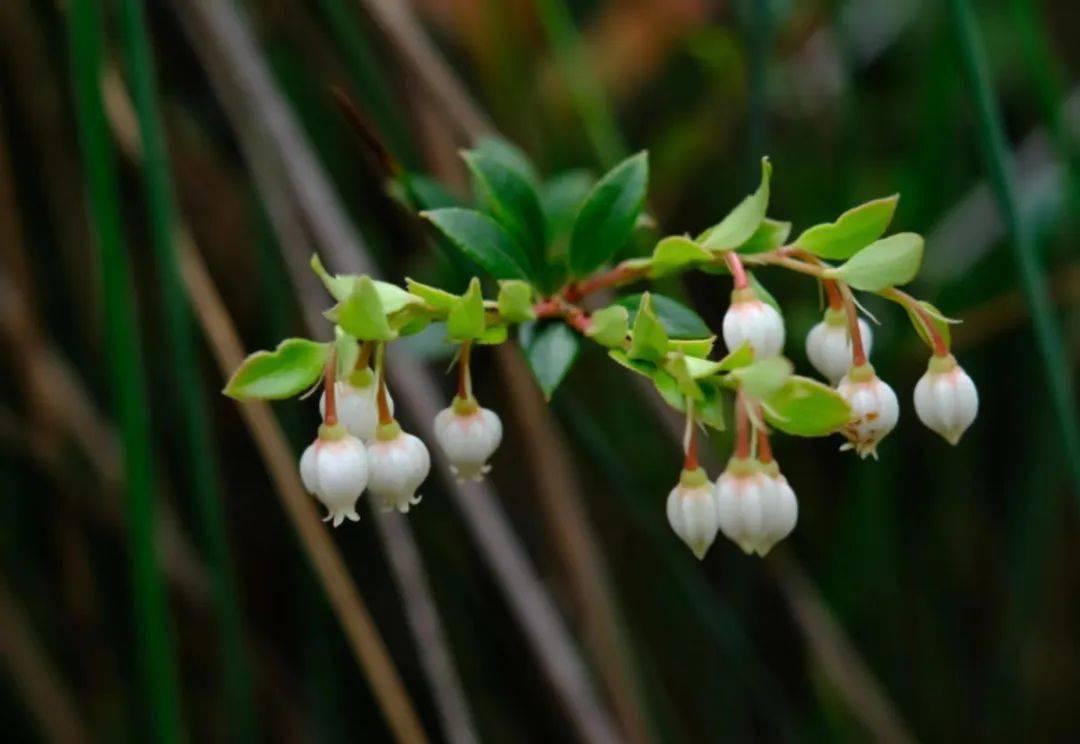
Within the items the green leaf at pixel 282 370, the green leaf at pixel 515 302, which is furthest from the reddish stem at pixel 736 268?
the green leaf at pixel 282 370

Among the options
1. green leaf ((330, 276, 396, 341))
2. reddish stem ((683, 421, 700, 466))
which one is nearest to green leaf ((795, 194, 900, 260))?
reddish stem ((683, 421, 700, 466))

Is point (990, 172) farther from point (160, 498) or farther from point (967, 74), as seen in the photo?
point (160, 498)

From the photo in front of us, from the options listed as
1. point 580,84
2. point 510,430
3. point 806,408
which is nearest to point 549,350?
point 806,408

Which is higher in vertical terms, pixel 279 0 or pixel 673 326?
pixel 279 0

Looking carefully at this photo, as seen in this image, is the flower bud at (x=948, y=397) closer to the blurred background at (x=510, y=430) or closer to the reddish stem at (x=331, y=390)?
the reddish stem at (x=331, y=390)

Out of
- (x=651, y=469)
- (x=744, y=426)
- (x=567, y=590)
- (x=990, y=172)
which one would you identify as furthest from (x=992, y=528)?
(x=744, y=426)

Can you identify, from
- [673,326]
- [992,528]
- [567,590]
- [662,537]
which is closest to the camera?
[673,326]
